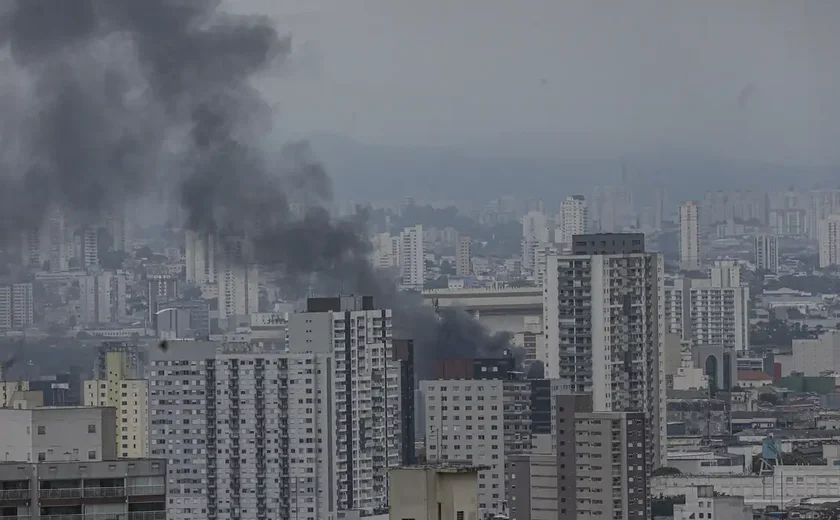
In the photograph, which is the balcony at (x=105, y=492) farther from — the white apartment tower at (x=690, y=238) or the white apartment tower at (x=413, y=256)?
the white apartment tower at (x=690, y=238)

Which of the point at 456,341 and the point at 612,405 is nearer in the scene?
the point at 612,405

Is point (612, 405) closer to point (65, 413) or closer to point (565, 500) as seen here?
point (565, 500)

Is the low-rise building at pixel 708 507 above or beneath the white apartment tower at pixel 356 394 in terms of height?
beneath

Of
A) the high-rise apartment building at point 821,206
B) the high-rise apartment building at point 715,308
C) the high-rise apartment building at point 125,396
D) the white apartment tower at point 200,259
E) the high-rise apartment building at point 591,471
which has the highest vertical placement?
the high-rise apartment building at point 821,206

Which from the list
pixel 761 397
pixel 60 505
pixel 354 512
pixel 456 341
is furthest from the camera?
pixel 761 397

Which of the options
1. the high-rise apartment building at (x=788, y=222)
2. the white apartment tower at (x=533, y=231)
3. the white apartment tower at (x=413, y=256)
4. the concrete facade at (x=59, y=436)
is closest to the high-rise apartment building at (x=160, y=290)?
the white apartment tower at (x=413, y=256)

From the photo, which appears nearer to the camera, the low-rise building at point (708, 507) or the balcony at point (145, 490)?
the balcony at point (145, 490)

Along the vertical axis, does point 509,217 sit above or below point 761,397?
above

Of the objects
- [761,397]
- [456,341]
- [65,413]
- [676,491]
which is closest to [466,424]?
[676,491]
